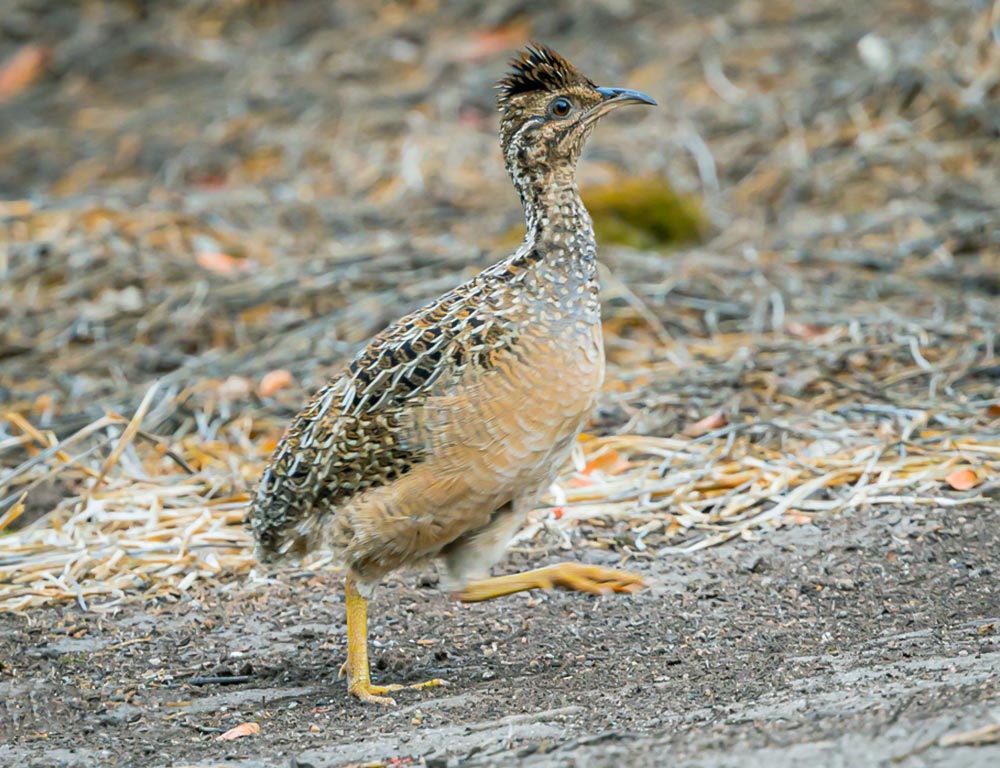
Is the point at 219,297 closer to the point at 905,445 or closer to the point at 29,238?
the point at 29,238

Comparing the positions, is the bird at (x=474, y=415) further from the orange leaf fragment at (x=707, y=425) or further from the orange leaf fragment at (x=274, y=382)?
the orange leaf fragment at (x=274, y=382)

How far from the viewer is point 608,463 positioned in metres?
6.83

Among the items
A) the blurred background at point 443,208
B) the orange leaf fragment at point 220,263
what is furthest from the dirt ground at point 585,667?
the orange leaf fragment at point 220,263

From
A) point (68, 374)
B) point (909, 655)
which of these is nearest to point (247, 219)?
point (68, 374)

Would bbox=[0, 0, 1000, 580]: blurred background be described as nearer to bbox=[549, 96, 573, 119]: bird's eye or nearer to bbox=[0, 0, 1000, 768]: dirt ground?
bbox=[0, 0, 1000, 768]: dirt ground

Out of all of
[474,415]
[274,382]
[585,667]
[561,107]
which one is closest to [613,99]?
[561,107]

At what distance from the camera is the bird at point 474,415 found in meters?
4.80

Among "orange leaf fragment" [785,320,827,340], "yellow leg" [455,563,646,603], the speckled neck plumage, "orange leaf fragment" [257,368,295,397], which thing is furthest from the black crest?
"orange leaf fragment" [785,320,827,340]

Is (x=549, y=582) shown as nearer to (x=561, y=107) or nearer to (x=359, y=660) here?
(x=359, y=660)

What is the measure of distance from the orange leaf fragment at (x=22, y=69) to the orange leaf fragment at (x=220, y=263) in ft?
20.7

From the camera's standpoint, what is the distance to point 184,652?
550 cm

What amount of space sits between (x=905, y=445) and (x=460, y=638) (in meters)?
2.36

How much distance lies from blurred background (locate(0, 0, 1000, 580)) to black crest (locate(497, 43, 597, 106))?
2224 millimetres

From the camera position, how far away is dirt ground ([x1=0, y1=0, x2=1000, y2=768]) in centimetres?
457
